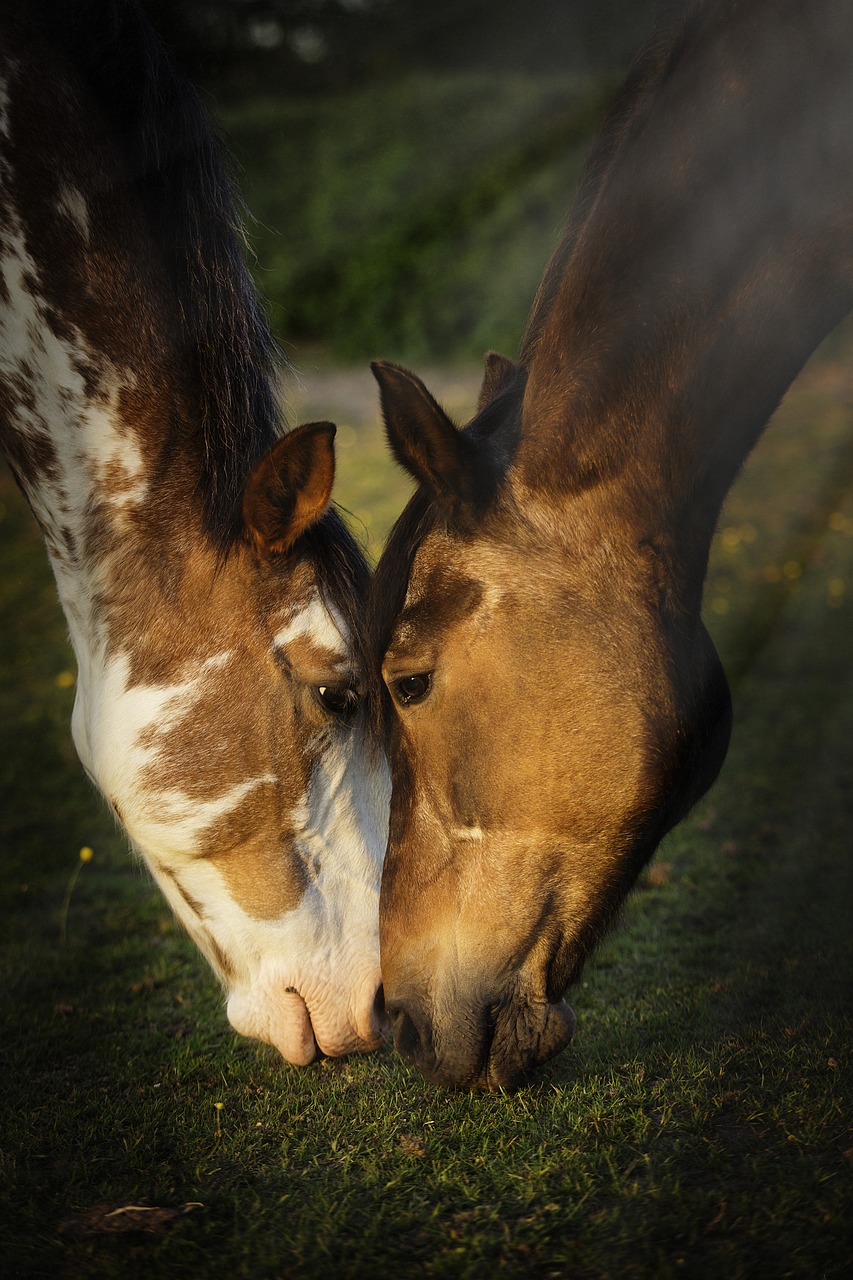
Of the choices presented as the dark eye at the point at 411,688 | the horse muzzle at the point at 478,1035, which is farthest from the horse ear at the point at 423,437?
the horse muzzle at the point at 478,1035

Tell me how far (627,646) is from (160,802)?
1.38 metres

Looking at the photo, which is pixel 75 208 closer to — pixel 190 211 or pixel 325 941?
pixel 190 211

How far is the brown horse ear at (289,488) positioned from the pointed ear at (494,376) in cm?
54

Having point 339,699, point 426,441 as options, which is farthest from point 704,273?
point 339,699

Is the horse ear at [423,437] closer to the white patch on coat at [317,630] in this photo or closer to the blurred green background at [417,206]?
the white patch on coat at [317,630]

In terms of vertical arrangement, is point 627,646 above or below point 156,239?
below

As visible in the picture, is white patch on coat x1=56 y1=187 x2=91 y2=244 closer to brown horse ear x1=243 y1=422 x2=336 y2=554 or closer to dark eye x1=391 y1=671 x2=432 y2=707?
brown horse ear x1=243 y1=422 x2=336 y2=554

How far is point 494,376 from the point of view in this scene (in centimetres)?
307

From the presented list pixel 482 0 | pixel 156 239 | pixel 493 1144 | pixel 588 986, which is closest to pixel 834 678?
pixel 588 986

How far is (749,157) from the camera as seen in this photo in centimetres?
247

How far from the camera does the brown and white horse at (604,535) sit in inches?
95.0

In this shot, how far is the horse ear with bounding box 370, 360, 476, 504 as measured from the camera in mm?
2232

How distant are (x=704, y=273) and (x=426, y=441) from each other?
2.80 feet

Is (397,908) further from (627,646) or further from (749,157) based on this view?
(749,157)
